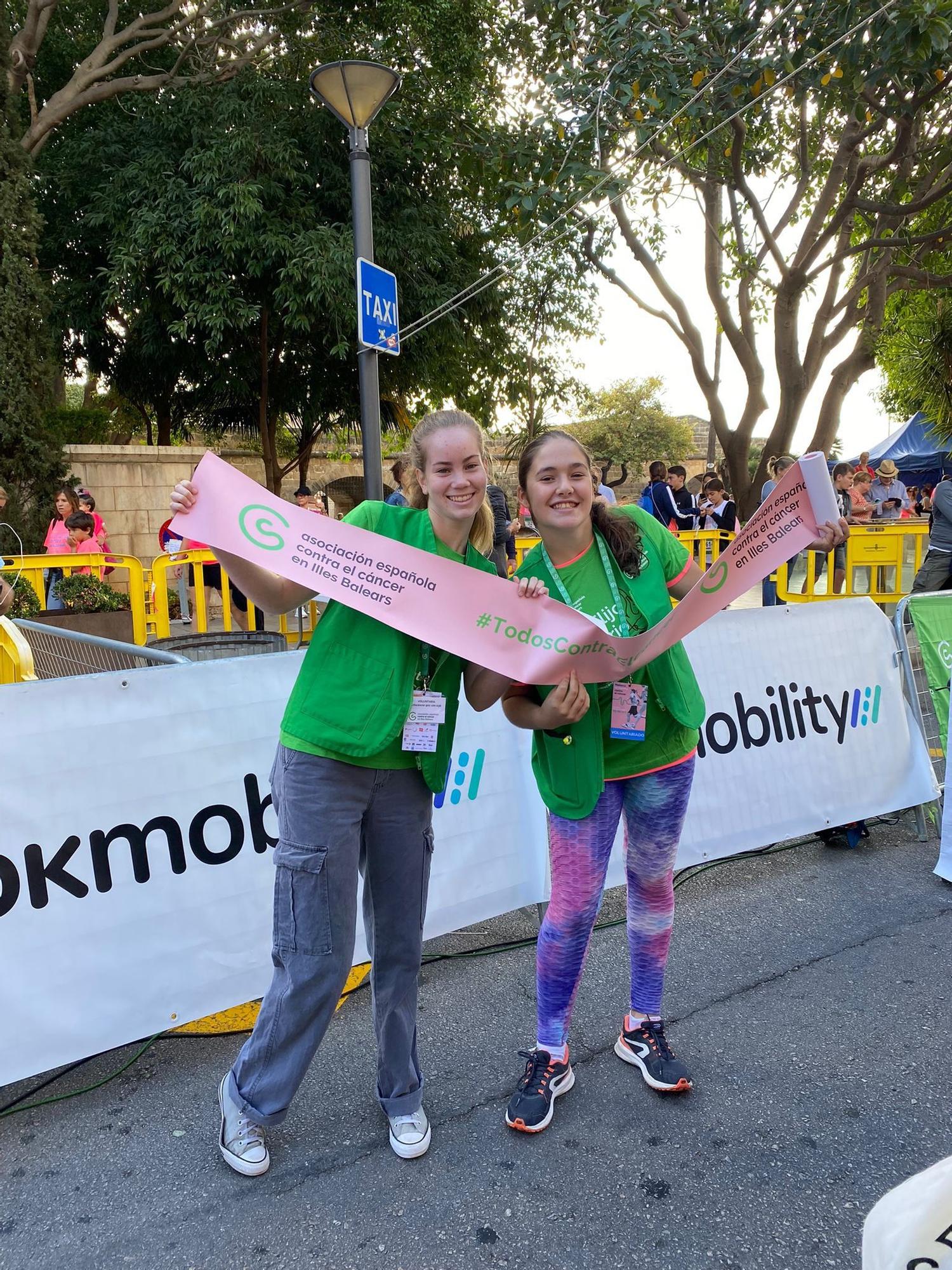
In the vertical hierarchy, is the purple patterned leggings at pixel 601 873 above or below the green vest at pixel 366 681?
below

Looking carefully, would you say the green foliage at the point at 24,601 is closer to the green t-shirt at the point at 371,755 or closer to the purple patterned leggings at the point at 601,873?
the green t-shirt at the point at 371,755

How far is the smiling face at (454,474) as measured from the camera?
2279 mm

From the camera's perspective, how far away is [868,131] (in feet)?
36.4

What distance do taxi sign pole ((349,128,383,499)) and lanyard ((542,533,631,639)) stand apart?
4634mm

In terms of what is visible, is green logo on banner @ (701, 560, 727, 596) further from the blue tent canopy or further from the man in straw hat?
the blue tent canopy

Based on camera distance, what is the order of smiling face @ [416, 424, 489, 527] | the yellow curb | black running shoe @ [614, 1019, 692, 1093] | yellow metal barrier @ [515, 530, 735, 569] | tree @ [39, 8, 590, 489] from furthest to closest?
tree @ [39, 8, 590, 489]
yellow metal barrier @ [515, 530, 735, 569]
the yellow curb
black running shoe @ [614, 1019, 692, 1093]
smiling face @ [416, 424, 489, 527]

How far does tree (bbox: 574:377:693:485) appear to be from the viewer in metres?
52.2

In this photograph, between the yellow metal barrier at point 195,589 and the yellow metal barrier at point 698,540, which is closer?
the yellow metal barrier at point 195,589

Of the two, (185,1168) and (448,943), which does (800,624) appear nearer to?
(448,943)

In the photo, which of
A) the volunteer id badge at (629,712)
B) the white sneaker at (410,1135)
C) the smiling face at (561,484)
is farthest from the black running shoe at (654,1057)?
the smiling face at (561,484)

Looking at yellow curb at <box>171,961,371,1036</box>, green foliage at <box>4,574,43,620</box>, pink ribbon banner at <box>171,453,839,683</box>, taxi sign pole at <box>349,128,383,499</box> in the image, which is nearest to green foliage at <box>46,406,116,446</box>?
green foliage at <box>4,574,43,620</box>

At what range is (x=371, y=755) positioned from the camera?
2.18 m

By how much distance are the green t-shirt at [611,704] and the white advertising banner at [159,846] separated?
1111 millimetres

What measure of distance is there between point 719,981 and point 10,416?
528 inches
